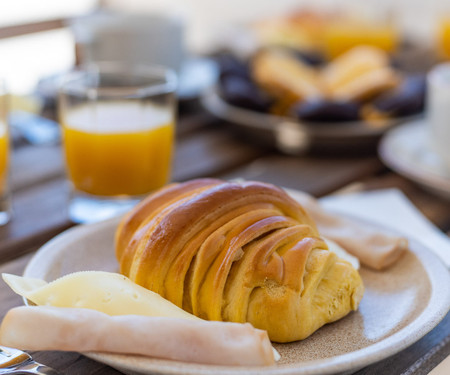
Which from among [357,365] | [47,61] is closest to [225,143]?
[357,365]

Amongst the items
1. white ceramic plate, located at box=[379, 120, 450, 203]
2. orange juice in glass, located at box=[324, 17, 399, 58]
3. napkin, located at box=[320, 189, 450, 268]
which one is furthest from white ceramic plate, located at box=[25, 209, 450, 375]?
orange juice in glass, located at box=[324, 17, 399, 58]

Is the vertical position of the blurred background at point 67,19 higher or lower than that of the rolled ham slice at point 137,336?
lower

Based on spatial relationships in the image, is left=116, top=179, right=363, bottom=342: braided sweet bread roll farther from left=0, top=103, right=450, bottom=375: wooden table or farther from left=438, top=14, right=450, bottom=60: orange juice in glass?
left=438, top=14, right=450, bottom=60: orange juice in glass

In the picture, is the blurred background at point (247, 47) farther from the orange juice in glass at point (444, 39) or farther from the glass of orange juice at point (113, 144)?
the glass of orange juice at point (113, 144)

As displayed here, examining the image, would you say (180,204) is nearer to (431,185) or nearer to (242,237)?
(242,237)

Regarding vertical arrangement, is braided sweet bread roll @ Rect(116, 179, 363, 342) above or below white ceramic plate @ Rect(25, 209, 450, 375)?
above

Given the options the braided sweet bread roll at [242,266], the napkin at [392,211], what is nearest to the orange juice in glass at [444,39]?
the napkin at [392,211]
